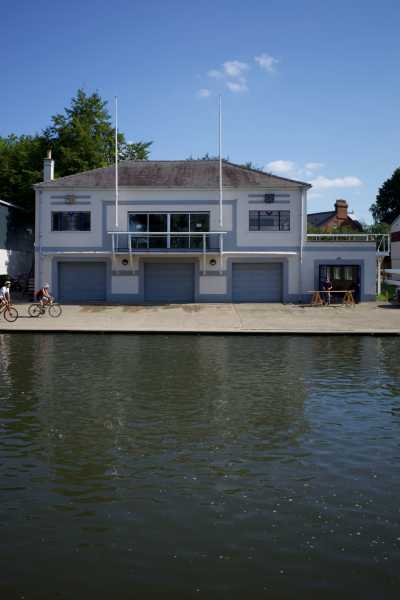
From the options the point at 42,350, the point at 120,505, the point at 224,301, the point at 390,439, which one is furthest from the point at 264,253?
the point at 120,505

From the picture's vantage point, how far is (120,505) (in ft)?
21.5

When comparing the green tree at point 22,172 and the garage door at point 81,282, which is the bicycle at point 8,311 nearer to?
the garage door at point 81,282

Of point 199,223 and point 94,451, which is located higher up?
point 199,223

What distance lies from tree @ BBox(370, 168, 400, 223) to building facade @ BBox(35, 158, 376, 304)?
47.5 metres

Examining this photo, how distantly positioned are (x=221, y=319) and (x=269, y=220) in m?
9.35

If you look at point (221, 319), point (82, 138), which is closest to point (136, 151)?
point (82, 138)

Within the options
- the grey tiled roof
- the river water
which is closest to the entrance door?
the grey tiled roof

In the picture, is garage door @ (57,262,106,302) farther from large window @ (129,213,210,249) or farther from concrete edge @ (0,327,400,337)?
concrete edge @ (0,327,400,337)

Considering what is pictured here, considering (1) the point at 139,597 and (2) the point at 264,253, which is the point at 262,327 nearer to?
(2) the point at 264,253

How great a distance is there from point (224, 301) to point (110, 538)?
2945 centimetres

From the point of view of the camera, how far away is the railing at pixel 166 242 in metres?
34.4

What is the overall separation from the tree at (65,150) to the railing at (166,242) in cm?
1254

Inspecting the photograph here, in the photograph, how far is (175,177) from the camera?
35.7 metres

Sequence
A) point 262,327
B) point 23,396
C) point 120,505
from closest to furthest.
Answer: point 120,505 → point 23,396 → point 262,327
